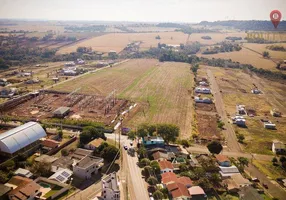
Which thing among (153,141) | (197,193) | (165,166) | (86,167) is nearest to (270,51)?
(153,141)

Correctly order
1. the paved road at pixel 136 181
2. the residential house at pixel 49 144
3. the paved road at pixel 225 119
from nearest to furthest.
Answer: the paved road at pixel 136 181 < the residential house at pixel 49 144 < the paved road at pixel 225 119

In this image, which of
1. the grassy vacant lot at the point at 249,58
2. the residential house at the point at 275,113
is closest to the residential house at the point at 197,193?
the residential house at the point at 275,113

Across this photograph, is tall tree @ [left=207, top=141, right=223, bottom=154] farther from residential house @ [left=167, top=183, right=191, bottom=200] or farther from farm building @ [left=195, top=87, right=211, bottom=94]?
farm building @ [left=195, top=87, right=211, bottom=94]

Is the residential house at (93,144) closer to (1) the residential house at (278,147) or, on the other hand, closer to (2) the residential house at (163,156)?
(2) the residential house at (163,156)

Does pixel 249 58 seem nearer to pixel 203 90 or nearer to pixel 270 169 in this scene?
pixel 203 90

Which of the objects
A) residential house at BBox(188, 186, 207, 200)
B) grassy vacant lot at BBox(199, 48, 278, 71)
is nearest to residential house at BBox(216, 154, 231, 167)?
residential house at BBox(188, 186, 207, 200)

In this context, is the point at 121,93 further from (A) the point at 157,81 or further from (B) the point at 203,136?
(B) the point at 203,136
